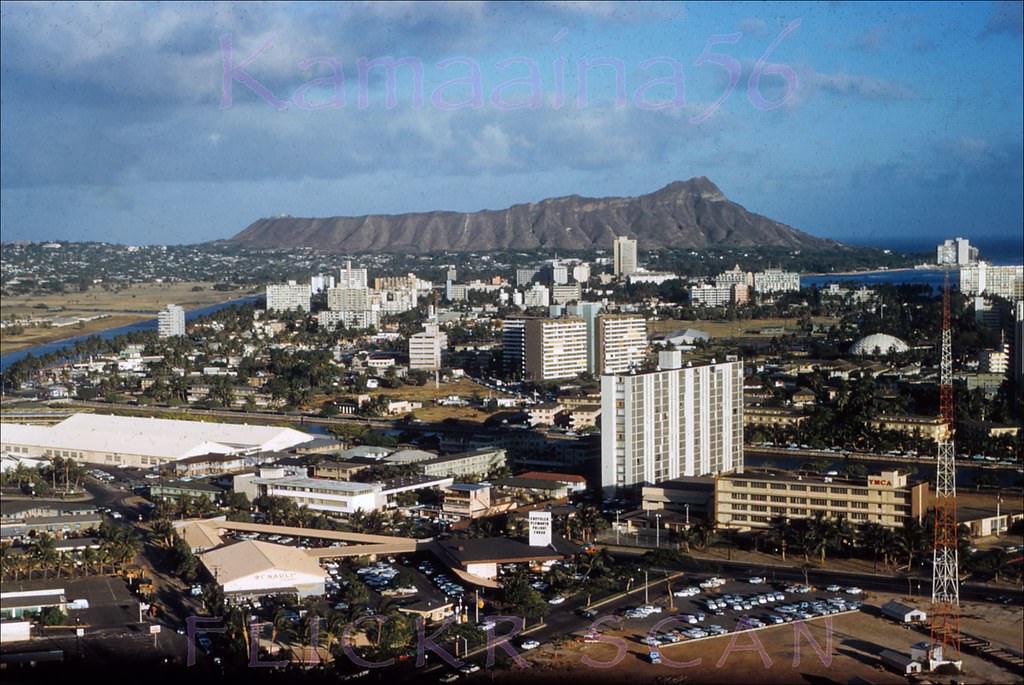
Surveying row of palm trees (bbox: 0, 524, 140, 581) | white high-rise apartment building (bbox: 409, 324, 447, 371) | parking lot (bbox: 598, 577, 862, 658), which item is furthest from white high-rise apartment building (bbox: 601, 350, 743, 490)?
white high-rise apartment building (bbox: 409, 324, 447, 371)

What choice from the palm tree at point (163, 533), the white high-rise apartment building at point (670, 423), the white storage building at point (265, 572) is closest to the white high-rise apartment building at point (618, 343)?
the white high-rise apartment building at point (670, 423)

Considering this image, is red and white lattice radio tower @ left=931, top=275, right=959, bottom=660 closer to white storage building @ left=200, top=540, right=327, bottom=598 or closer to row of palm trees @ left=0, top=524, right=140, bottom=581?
white storage building @ left=200, top=540, right=327, bottom=598

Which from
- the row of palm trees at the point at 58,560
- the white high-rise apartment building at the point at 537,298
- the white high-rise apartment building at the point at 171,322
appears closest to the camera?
the row of palm trees at the point at 58,560

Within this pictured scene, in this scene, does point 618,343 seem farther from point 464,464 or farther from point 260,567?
point 260,567

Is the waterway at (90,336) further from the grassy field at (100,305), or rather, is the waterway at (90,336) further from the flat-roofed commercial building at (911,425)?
the flat-roofed commercial building at (911,425)

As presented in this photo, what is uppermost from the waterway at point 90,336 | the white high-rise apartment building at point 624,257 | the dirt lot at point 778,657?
the white high-rise apartment building at point 624,257

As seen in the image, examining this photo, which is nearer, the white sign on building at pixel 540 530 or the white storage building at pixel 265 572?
the white storage building at pixel 265 572
